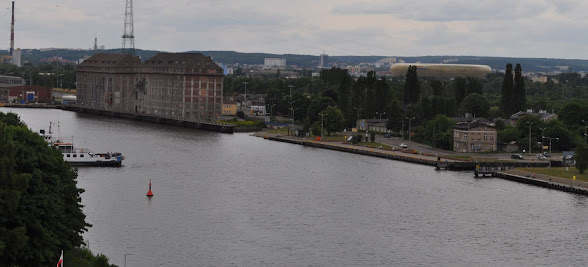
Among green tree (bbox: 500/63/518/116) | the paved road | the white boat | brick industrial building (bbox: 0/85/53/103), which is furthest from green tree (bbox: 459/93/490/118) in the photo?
brick industrial building (bbox: 0/85/53/103)

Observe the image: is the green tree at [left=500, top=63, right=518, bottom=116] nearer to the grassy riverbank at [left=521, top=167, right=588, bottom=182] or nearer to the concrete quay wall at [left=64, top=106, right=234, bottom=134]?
the concrete quay wall at [left=64, top=106, right=234, bottom=134]

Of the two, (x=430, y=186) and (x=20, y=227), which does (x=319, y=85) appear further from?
(x=20, y=227)

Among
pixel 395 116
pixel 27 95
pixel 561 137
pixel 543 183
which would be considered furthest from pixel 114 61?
pixel 543 183

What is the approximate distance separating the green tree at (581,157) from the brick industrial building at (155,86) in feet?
190

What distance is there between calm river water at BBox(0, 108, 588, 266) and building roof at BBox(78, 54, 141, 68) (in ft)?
209

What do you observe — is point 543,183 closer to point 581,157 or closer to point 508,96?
point 581,157

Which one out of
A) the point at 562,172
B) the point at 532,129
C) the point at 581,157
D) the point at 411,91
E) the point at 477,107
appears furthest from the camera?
the point at 411,91

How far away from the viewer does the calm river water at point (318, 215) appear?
1388 inches

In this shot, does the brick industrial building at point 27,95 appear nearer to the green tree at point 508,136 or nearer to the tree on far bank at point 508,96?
the tree on far bank at point 508,96

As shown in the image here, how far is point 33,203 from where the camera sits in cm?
2814

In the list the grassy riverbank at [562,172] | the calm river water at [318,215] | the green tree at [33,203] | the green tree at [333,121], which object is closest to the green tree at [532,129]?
the grassy riverbank at [562,172]

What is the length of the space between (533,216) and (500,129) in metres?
37.1

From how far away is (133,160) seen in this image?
6334 cm

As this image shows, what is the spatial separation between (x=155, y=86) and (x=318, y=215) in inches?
3087
